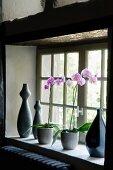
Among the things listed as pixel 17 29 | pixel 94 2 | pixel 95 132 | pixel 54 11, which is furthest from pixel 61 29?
pixel 95 132

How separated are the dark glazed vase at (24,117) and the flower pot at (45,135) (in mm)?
229

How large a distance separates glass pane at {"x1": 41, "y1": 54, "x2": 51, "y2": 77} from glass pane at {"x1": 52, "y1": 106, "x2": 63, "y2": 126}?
0.93 ft

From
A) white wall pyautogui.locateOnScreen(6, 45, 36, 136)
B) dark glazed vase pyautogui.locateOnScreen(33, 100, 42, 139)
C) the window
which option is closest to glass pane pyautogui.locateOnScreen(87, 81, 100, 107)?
the window

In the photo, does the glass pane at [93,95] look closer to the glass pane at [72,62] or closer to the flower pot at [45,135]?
the glass pane at [72,62]

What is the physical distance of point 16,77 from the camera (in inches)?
108

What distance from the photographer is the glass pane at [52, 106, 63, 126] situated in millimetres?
2619

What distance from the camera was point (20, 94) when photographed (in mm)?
2678

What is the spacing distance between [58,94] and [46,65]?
0.90ft

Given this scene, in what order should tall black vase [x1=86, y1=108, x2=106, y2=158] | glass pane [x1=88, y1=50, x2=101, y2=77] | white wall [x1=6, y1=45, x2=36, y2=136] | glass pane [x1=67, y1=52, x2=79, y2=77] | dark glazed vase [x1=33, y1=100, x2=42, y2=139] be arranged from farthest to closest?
white wall [x1=6, y1=45, x2=36, y2=136]
dark glazed vase [x1=33, y1=100, x2=42, y2=139]
glass pane [x1=67, y1=52, x2=79, y2=77]
glass pane [x1=88, y1=50, x2=101, y2=77]
tall black vase [x1=86, y1=108, x2=106, y2=158]

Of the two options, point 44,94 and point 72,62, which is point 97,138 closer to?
point 72,62

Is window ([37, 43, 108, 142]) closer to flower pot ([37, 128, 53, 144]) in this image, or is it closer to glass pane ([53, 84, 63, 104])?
glass pane ([53, 84, 63, 104])

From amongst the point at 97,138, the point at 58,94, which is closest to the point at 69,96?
the point at 58,94

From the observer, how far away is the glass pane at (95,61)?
2340mm

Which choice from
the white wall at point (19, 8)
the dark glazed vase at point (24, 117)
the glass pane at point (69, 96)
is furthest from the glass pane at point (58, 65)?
the white wall at point (19, 8)
